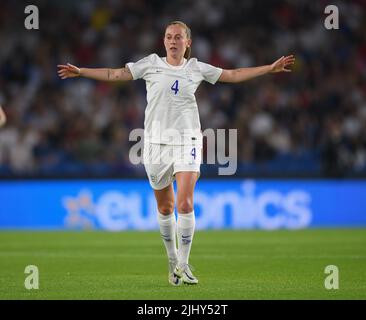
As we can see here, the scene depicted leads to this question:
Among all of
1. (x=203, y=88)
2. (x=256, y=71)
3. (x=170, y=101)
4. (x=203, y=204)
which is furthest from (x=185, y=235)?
(x=203, y=88)

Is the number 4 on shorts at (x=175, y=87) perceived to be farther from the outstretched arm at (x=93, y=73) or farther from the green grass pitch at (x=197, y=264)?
the green grass pitch at (x=197, y=264)

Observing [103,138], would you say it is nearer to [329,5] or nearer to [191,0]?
[191,0]

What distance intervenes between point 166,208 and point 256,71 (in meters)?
1.70

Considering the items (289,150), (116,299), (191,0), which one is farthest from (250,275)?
(191,0)

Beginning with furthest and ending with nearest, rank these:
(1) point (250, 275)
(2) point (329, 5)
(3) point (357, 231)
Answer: (2) point (329, 5), (3) point (357, 231), (1) point (250, 275)

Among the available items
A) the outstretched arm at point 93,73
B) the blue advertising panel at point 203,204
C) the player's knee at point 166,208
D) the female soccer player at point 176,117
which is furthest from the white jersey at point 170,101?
the blue advertising panel at point 203,204

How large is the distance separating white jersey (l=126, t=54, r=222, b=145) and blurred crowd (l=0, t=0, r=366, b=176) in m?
9.47

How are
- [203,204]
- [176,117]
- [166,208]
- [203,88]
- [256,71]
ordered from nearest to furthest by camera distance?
[176,117] → [256,71] → [166,208] → [203,204] → [203,88]

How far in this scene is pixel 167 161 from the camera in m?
9.77

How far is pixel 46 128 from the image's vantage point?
20766 millimetres

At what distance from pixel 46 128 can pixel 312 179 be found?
232 inches

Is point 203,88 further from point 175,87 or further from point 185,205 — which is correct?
point 185,205

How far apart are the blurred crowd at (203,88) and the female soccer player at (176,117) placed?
9426mm

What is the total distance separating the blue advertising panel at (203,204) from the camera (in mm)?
18734
